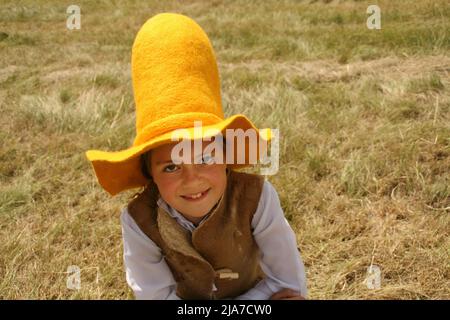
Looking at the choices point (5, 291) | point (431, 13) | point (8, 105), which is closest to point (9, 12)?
point (8, 105)

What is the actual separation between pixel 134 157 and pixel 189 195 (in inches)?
7.0

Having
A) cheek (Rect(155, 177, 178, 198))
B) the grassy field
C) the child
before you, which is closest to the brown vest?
the child

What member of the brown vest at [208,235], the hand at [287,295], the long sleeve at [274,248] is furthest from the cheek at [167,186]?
the hand at [287,295]

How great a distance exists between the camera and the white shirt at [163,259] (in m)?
1.40

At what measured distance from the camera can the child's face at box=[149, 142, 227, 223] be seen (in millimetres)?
1247

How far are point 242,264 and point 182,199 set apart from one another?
1.15ft

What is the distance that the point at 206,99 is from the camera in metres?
1.23

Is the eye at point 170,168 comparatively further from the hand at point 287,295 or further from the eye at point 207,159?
the hand at point 287,295

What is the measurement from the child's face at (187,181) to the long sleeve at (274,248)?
0.55 ft

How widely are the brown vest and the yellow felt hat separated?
20 centimetres

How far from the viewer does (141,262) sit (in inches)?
55.2

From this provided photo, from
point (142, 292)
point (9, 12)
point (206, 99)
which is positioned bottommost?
point (142, 292)

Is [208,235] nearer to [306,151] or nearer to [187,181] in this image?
[187,181]

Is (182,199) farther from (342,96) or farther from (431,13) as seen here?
(431,13)
